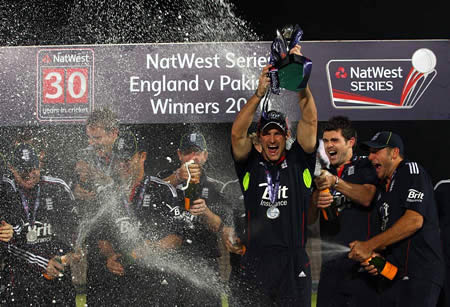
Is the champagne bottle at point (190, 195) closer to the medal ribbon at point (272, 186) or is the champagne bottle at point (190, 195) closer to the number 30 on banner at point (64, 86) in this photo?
the medal ribbon at point (272, 186)

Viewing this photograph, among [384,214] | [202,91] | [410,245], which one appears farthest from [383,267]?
[202,91]

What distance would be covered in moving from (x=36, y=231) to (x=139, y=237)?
0.97 m

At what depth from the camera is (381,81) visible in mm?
5836

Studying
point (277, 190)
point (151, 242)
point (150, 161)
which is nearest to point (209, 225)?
point (151, 242)

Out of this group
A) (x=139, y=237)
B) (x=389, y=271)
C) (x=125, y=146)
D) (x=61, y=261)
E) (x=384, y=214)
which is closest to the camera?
(x=389, y=271)

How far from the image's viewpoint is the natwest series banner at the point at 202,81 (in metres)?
5.70

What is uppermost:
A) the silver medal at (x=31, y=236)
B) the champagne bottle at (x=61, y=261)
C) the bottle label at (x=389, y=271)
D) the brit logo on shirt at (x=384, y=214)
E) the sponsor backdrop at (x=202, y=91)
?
the sponsor backdrop at (x=202, y=91)

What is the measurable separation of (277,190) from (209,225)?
4.97ft

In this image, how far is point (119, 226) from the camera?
5.40m

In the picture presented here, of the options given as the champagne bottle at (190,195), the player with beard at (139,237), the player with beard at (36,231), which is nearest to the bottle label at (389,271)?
the champagne bottle at (190,195)

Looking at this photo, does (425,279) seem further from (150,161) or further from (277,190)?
(150,161)

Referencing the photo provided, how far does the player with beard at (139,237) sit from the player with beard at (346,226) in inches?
61.7

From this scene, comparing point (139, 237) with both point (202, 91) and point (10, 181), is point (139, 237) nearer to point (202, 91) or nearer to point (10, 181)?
point (10, 181)

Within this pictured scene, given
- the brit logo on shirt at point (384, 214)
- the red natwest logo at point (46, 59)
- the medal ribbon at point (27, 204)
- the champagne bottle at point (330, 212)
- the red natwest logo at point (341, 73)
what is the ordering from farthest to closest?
the red natwest logo at point (341, 73)
the red natwest logo at point (46, 59)
the medal ribbon at point (27, 204)
the champagne bottle at point (330, 212)
the brit logo on shirt at point (384, 214)
